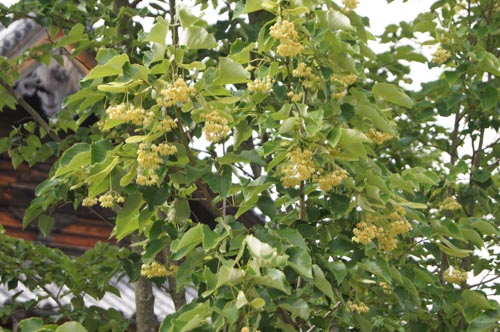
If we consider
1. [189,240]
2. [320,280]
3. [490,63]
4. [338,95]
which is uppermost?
[490,63]

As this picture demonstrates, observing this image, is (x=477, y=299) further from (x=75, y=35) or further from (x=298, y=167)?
(x=75, y=35)

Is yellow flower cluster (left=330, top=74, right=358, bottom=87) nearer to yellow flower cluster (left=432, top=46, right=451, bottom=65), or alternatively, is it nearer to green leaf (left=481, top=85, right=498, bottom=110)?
yellow flower cluster (left=432, top=46, right=451, bottom=65)

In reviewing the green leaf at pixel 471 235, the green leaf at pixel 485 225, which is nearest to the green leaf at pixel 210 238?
the green leaf at pixel 471 235

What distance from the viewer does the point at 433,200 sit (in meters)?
5.64

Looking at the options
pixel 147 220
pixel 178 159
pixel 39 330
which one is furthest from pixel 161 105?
pixel 39 330

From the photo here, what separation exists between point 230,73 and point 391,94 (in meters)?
0.80

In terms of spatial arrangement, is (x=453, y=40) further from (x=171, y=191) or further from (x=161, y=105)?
(x=161, y=105)

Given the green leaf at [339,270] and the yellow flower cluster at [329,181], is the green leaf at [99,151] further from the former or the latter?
the green leaf at [339,270]

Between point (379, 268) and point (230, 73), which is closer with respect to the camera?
point (230, 73)

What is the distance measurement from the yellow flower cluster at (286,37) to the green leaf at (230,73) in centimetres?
15

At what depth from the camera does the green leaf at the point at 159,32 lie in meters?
3.04

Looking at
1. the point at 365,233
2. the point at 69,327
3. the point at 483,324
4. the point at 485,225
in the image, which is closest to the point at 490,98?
the point at 485,225

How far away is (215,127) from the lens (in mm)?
3027

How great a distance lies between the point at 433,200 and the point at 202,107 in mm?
2810
